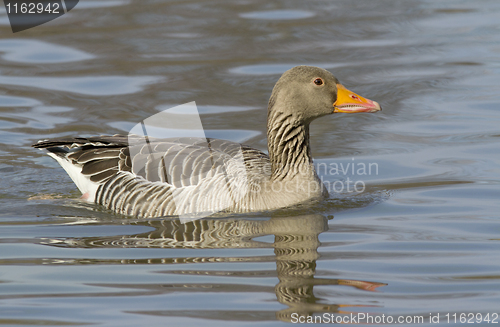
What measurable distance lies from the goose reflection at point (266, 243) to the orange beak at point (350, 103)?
1.36m

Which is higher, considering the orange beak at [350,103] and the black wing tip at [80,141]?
the orange beak at [350,103]

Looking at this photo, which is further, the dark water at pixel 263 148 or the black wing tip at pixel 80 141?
the black wing tip at pixel 80 141

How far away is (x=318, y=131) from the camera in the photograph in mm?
12039

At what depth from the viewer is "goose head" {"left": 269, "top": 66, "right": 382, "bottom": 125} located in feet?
27.7

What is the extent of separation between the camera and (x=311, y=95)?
8.46 meters

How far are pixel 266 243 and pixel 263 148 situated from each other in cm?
428

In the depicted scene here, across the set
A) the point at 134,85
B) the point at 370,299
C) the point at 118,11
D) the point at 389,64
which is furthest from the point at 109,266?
the point at 118,11

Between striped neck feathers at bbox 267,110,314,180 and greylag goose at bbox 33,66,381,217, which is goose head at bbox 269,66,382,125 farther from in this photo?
striped neck feathers at bbox 267,110,314,180

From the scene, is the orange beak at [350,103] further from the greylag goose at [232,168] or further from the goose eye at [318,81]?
the goose eye at [318,81]

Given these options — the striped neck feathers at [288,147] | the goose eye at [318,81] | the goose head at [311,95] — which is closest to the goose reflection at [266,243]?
the striped neck feathers at [288,147]

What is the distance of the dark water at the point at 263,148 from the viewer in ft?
20.3

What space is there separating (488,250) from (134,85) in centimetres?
884

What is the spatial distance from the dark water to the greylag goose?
0.27m

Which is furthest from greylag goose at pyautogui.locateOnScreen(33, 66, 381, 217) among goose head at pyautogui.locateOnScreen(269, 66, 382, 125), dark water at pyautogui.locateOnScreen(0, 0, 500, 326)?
dark water at pyautogui.locateOnScreen(0, 0, 500, 326)
